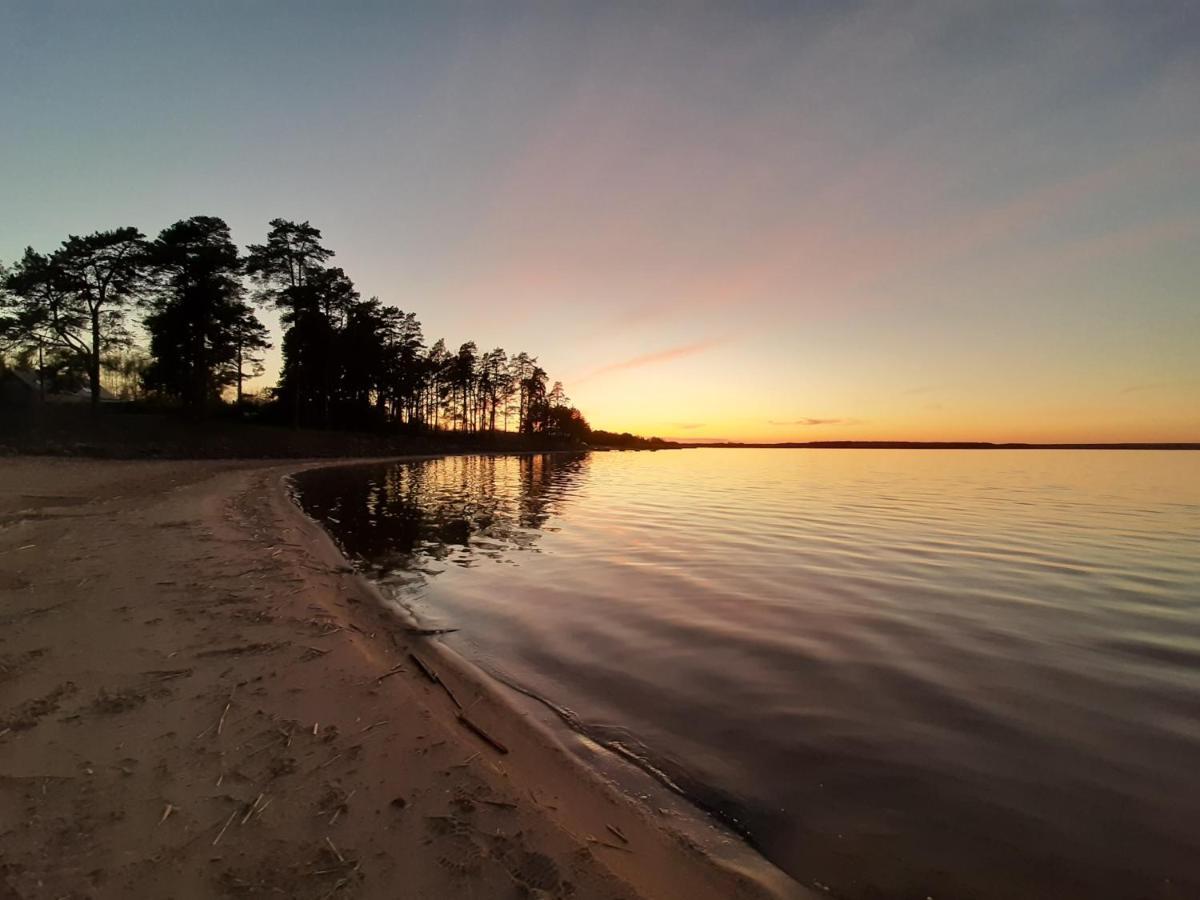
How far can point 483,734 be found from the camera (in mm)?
4645

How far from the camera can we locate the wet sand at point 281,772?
9.49ft

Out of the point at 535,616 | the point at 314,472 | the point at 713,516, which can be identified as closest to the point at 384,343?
the point at 314,472

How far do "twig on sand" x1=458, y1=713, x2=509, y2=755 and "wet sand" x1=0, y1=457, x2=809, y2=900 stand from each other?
0.9 inches

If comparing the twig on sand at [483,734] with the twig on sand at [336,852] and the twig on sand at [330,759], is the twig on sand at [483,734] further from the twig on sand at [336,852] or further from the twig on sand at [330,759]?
the twig on sand at [336,852]

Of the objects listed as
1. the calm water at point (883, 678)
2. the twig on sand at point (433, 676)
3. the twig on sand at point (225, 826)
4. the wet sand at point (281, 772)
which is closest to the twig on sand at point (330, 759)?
the wet sand at point (281, 772)

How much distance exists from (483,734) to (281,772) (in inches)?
59.3

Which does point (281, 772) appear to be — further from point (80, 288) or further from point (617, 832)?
point (80, 288)

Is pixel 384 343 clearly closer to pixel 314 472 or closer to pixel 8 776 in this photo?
pixel 314 472

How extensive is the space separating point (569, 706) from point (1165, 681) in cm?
686

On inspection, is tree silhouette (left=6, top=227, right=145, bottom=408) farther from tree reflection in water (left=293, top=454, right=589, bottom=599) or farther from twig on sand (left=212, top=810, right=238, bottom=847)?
twig on sand (left=212, top=810, right=238, bottom=847)

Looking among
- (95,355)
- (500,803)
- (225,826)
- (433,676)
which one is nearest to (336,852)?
(225,826)

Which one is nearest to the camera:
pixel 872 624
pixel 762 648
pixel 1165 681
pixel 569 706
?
pixel 569 706

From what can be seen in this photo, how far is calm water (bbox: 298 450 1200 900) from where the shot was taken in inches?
147

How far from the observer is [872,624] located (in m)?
8.24
